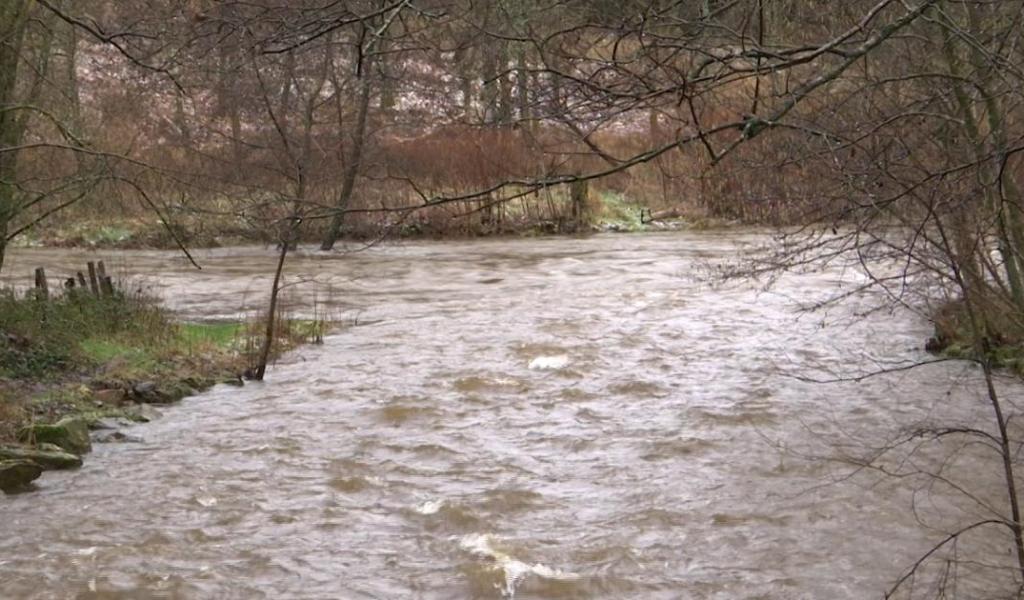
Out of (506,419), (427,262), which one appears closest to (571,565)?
(506,419)

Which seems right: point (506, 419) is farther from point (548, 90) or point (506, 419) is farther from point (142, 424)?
point (548, 90)

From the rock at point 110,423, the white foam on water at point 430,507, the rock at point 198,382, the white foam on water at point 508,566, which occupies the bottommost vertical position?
the white foam on water at point 508,566

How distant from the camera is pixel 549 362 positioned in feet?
41.0

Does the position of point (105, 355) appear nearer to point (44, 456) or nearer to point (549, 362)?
point (44, 456)

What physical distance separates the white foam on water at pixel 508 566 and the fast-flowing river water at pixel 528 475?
20mm

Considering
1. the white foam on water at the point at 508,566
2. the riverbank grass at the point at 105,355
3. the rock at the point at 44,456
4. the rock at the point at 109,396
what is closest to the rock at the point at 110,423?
the riverbank grass at the point at 105,355

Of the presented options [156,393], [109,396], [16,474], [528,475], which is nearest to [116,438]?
[109,396]

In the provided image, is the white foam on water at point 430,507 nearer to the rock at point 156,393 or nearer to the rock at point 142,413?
the rock at point 142,413

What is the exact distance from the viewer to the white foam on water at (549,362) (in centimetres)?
1223

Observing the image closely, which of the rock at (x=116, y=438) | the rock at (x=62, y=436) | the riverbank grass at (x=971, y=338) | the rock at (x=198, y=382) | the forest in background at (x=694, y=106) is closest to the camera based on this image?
the forest in background at (x=694, y=106)

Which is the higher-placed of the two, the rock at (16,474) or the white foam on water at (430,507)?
the rock at (16,474)

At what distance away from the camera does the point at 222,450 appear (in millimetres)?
9078

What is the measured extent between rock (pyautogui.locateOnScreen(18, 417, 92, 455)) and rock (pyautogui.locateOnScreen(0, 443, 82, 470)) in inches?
7.1

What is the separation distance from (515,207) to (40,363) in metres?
20.0
